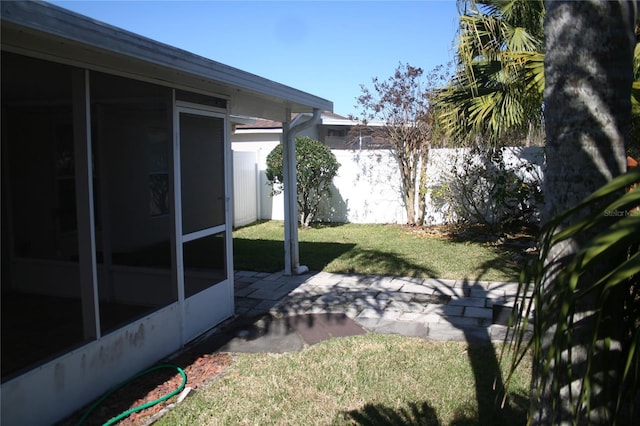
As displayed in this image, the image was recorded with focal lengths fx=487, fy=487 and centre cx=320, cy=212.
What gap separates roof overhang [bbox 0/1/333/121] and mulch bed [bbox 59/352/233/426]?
2.50m

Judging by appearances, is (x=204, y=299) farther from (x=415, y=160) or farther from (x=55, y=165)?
(x=415, y=160)

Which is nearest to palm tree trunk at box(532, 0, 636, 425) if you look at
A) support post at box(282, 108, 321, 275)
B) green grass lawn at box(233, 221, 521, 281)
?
support post at box(282, 108, 321, 275)

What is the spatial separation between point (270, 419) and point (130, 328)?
4.95ft

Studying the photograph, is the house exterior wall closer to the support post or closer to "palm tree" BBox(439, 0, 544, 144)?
the support post

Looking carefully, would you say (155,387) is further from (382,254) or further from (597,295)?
(382,254)

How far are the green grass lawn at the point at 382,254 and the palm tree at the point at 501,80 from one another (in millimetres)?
2147

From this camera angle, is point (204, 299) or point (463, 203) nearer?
point (204, 299)

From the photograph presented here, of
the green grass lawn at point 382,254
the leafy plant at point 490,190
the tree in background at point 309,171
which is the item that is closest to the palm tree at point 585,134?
the green grass lawn at point 382,254

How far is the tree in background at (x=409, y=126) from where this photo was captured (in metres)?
12.0

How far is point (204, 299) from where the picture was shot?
513cm

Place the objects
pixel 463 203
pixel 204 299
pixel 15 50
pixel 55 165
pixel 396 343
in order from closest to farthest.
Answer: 1. pixel 15 50
2. pixel 396 343
3. pixel 204 299
4. pixel 55 165
5. pixel 463 203

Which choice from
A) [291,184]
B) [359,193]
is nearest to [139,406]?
[291,184]

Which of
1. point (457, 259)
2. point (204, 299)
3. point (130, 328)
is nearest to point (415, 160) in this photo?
point (457, 259)

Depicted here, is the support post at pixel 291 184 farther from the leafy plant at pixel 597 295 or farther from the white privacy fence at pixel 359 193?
the leafy plant at pixel 597 295
